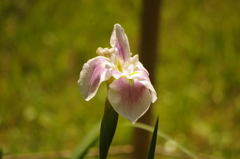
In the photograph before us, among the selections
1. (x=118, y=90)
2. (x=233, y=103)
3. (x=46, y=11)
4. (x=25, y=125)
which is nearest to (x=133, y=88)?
(x=118, y=90)

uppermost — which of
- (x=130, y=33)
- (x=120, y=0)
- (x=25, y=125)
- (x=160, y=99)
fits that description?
(x=120, y=0)

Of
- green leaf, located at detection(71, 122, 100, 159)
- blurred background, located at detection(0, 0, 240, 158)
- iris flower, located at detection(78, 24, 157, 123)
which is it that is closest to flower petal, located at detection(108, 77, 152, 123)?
iris flower, located at detection(78, 24, 157, 123)

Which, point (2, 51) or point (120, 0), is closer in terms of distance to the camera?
point (2, 51)

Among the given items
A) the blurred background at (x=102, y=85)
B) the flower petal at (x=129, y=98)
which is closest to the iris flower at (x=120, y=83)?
the flower petal at (x=129, y=98)

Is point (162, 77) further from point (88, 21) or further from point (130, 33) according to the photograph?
point (88, 21)

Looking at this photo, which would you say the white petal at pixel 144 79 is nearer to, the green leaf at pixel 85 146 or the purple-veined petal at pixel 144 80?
the purple-veined petal at pixel 144 80

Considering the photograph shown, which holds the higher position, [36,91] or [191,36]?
[191,36]

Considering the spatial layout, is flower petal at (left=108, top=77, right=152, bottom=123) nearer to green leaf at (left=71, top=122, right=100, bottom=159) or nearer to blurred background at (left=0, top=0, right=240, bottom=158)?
green leaf at (left=71, top=122, right=100, bottom=159)

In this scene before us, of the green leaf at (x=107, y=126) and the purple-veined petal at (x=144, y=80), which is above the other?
the purple-veined petal at (x=144, y=80)
